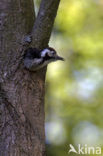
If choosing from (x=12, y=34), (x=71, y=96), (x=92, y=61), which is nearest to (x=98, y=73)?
(x=92, y=61)

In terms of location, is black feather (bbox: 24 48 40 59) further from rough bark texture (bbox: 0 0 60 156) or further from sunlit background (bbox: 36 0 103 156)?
sunlit background (bbox: 36 0 103 156)

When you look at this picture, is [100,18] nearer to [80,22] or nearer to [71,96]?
[80,22]

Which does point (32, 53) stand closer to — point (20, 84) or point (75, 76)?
point (20, 84)

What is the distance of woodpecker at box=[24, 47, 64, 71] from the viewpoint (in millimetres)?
1206

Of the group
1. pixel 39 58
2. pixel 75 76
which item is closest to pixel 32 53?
pixel 39 58

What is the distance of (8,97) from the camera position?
118cm

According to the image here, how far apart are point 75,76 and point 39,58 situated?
2285 mm

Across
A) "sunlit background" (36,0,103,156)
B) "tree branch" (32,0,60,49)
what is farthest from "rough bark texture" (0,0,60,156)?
"sunlit background" (36,0,103,156)

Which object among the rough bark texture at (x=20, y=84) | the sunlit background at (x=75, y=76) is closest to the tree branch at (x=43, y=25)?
the rough bark texture at (x=20, y=84)

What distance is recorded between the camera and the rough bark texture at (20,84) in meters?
1.14

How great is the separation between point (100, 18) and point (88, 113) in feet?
3.39

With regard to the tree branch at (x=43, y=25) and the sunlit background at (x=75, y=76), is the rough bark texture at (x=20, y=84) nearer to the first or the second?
the tree branch at (x=43, y=25)

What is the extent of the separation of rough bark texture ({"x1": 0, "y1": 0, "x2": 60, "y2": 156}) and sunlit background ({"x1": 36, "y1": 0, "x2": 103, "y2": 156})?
6.52ft

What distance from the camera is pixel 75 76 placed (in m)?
3.48
